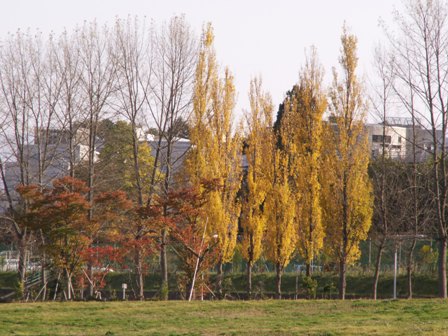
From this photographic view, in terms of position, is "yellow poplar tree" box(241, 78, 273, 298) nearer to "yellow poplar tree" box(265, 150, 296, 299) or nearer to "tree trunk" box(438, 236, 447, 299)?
"yellow poplar tree" box(265, 150, 296, 299)

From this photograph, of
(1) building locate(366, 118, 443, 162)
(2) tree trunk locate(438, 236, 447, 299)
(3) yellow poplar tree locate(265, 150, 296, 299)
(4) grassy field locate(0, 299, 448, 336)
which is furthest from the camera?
(3) yellow poplar tree locate(265, 150, 296, 299)

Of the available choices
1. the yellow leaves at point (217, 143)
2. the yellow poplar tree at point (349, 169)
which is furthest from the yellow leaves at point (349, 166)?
the yellow leaves at point (217, 143)

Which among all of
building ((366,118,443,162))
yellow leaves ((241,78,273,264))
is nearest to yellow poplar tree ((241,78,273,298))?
yellow leaves ((241,78,273,264))

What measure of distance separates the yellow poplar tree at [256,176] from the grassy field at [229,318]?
5.32 meters

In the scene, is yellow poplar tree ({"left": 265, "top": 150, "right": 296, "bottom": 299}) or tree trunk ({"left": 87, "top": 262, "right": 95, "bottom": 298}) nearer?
tree trunk ({"left": 87, "top": 262, "right": 95, "bottom": 298})

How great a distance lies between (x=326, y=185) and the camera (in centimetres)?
2480

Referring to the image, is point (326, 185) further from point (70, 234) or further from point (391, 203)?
point (70, 234)

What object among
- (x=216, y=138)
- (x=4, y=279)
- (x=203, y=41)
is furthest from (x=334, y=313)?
(x=4, y=279)

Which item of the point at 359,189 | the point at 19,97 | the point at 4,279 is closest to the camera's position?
the point at 359,189

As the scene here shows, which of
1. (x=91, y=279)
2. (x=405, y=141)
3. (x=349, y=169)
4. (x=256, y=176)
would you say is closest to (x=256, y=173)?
(x=256, y=176)

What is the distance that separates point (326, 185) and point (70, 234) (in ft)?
28.2

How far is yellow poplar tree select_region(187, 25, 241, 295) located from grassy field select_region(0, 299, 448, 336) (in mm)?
4642

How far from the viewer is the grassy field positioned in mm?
14047

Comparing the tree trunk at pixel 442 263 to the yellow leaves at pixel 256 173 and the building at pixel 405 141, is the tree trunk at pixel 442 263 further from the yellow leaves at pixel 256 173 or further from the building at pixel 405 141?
the yellow leaves at pixel 256 173
